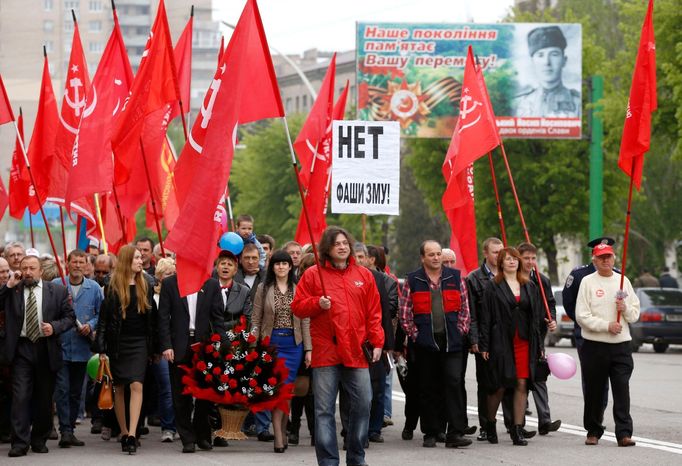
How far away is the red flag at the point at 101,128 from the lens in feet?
52.3

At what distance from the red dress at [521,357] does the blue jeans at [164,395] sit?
10.4 feet

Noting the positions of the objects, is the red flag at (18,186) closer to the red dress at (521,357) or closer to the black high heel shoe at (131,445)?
the black high heel shoe at (131,445)

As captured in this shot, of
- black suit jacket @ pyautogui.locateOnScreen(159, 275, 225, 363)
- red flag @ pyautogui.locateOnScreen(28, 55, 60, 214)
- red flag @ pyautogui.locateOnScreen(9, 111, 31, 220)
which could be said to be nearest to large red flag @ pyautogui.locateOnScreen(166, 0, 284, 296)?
black suit jacket @ pyautogui.locateOnScreen(159, 275, 225, 363)

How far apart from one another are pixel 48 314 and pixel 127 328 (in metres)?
0.69

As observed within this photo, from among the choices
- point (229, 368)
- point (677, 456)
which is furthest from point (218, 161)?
point (677, 456)

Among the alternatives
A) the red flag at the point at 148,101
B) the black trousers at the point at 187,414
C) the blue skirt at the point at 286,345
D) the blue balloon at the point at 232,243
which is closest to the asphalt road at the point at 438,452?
the black trousers at the point at 187,414

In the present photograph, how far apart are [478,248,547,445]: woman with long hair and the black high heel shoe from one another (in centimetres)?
317

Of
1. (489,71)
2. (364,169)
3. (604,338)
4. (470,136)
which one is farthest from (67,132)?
(489,71)

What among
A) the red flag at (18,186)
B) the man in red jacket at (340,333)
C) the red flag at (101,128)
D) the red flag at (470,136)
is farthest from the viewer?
the red flag at (18,186)

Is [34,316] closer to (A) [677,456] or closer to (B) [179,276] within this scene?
(B) [179,276]

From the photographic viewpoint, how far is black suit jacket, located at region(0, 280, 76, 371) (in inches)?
525

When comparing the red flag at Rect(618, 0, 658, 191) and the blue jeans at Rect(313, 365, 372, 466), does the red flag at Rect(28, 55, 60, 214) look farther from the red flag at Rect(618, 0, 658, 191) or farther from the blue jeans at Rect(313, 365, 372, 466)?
the blue jeans at Rect(313, 365, 372, 466)

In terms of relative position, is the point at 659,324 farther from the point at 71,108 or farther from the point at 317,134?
the point at 71,108

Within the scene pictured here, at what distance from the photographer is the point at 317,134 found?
19953 millimetres
